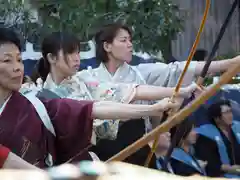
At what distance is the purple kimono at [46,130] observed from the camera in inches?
81.7

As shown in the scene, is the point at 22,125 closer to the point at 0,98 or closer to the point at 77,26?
the point at 0,98

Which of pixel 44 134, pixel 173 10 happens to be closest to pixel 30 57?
pixel 173 10

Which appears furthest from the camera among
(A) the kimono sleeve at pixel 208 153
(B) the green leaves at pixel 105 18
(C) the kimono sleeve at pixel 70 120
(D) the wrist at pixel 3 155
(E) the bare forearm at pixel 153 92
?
(B) the green leaves at pixel 105 18

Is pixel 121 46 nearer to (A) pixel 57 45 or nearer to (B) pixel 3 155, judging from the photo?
(A) pixel 57 45

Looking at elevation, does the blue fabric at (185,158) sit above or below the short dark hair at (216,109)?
below

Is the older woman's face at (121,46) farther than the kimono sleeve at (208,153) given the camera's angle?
No

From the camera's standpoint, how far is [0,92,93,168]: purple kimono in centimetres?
207

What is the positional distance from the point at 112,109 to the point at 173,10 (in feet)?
6.17

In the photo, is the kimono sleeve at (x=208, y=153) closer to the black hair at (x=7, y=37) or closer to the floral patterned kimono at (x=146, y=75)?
the floral patterned kimono at (x=146, y=75)

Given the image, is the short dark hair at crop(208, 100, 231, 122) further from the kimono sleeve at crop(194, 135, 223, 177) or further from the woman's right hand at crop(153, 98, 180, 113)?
the woman's right hand at crop(153, 98, 180, 113)

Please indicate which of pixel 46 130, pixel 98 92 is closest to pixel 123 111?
pixel 46 130

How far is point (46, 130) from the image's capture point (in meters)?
2.18

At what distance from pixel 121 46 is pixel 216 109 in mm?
742

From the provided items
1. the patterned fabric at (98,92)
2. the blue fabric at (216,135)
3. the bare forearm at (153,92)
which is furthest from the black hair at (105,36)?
the blue fabric at (216,135)
